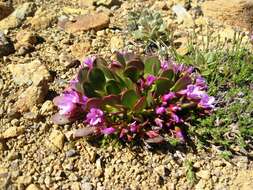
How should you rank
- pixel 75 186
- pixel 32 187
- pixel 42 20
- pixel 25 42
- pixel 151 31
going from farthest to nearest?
pixel 42 20, pixel 151 31, pixel 25 42, pixel 75 186, pixel 32 187

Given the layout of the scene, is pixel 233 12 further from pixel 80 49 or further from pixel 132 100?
pixel 132 100

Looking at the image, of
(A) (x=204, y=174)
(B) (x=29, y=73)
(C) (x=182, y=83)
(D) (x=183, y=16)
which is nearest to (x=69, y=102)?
(B) (x=29, y=73)

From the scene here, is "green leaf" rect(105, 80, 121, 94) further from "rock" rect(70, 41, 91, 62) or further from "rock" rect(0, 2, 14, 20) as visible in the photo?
"rock" rect(0, 2, 14, 20)

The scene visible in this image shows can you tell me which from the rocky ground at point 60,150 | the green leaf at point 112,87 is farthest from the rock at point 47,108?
the green leaf at point 112,87

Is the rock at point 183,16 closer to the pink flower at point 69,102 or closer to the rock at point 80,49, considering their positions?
the rock at point 80,49

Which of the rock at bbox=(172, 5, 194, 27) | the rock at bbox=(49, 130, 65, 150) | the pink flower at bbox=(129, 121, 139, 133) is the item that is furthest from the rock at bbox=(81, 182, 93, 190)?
the rock at bbox=(172, 5, 194, 27)

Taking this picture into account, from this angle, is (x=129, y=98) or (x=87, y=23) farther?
(x=87, y=23)

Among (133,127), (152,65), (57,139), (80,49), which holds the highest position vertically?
(152,65)
